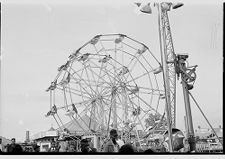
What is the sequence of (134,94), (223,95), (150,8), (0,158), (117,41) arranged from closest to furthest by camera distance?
(0,158), (223,95), (150,8), (117,41), (134,94)

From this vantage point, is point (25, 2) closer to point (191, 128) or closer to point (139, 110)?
point (191, 128)

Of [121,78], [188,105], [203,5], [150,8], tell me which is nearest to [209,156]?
[203,5]

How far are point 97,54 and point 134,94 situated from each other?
1.50 m

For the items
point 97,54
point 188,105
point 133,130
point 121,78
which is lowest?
point 133,130

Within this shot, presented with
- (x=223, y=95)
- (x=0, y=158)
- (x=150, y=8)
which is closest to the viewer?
(x=0, y=158)

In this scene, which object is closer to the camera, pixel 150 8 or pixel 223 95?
pixel 223 95

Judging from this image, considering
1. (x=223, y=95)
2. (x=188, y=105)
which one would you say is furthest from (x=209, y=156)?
(x=188, y=105)

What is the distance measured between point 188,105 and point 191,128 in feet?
1.12

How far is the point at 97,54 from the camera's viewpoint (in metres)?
8.62

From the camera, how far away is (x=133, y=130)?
28.5ft

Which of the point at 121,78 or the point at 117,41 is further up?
the point at 117,41

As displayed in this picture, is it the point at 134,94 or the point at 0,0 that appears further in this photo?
the point at 134,94

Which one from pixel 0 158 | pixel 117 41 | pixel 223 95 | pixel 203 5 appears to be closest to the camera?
pixel 0 158

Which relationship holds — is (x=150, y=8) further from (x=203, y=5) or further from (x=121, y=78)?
(x=121, y=78)
